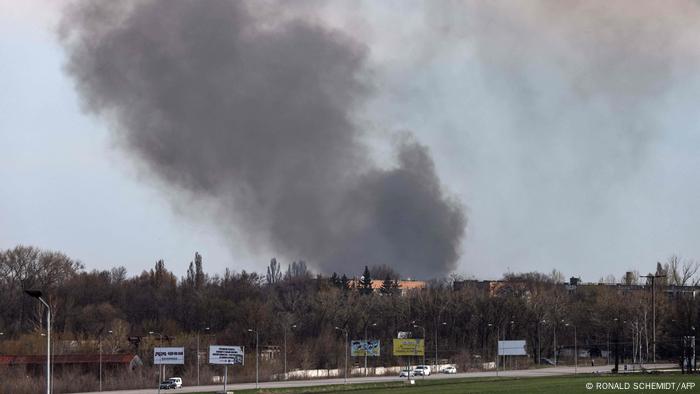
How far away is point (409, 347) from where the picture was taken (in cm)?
10981

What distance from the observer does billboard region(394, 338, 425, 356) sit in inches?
4284

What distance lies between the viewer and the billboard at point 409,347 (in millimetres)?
108812

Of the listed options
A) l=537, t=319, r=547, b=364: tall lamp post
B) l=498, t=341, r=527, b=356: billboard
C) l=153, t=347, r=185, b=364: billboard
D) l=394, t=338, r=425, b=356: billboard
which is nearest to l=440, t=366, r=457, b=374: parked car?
l=394, t=338, r=425, b=356: billboard

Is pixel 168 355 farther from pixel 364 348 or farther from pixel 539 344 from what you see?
pixel 539 344

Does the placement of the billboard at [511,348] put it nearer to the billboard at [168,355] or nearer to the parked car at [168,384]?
the parked car at [168,384]

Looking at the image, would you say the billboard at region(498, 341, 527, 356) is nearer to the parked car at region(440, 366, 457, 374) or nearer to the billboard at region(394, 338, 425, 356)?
the parked car at region(440, 366, 457, 374)

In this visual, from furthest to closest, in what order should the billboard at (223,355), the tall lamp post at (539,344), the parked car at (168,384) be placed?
the tall lamp post at (539,344)
the parked car at (168,384)
the billboard at (223,355)

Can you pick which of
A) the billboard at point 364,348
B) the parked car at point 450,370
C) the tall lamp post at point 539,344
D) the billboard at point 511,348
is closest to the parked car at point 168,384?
the billboard at point 364,348

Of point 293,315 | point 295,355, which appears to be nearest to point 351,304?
point 293,315

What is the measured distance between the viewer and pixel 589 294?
7205 inches

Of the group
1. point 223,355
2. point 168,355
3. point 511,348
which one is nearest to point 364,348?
point 511,348

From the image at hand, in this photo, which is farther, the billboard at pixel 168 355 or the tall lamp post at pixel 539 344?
the tall lamp post at pixel 539 344

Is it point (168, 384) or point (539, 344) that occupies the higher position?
point (539, 344)

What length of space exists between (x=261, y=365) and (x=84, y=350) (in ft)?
70.7
